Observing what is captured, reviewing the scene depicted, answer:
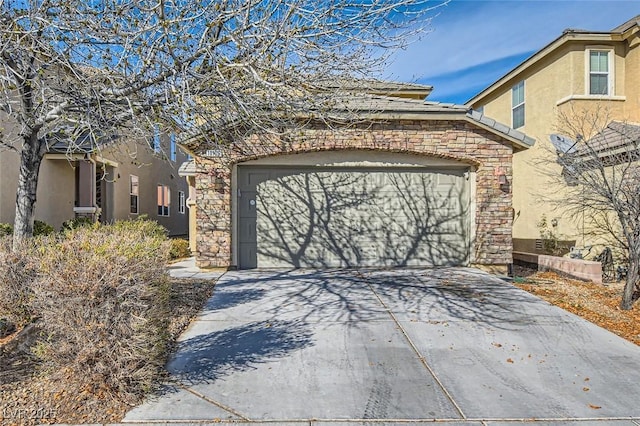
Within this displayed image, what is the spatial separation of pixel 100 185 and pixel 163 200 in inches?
207

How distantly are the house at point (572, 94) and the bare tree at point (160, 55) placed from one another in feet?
28.9

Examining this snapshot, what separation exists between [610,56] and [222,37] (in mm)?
13182

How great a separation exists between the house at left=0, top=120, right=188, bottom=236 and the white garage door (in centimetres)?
233

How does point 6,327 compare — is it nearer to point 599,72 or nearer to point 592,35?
point 592,35

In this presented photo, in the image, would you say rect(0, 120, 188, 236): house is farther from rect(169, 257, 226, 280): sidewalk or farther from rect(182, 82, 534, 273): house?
rect(169, 257, 226, 280): sidewalk

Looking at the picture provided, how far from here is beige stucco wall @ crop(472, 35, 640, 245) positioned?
515 inches

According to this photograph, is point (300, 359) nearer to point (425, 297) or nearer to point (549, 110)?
point (425, 297)

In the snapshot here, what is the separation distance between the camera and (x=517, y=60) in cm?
1548

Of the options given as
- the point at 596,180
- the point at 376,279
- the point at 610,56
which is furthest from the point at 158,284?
the point at 610,56

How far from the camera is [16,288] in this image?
4984mm

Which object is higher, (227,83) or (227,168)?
(227,83)

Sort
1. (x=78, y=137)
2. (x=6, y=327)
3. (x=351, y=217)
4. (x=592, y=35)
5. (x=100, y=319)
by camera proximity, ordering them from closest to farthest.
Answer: (x=100, y=319), (x=6, y=327), (x=78, y=137), (x=351, y=217), (x=592, y=35)

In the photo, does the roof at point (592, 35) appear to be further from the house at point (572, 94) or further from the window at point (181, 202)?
the window at point (181, 202)

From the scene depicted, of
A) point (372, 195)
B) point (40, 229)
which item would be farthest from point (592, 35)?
point (40, 229)
